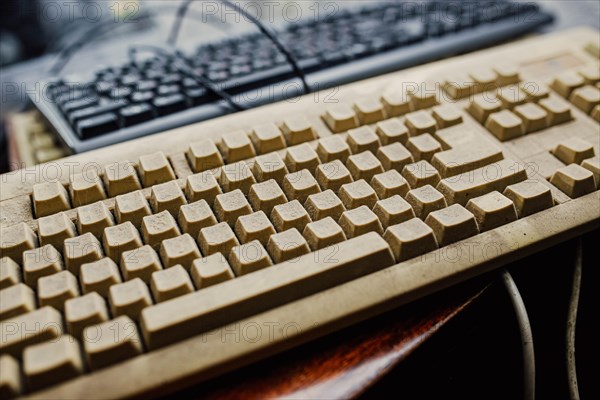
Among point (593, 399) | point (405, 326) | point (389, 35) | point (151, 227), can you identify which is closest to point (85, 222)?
point (151, 227)

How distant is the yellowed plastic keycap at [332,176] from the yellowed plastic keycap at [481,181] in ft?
0.26

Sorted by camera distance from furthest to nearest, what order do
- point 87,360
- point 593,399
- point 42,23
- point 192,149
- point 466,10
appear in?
1. point 42,23
2. point 466,10
3. point 593,399
4. point 192,149
5. point 87,360

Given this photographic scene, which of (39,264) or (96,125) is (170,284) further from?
(96,125)

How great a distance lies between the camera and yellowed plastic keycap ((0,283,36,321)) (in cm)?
38

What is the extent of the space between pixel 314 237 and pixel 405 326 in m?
0.09

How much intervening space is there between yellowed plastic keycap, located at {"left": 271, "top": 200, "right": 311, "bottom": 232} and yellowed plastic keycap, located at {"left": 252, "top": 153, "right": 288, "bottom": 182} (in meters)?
0.04

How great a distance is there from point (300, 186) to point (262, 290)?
0.11 m

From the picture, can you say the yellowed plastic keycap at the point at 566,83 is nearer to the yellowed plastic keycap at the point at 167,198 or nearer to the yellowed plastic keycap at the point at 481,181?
the yellowed plastic keycap at the point at 481,181

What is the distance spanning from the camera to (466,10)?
790 millimetres

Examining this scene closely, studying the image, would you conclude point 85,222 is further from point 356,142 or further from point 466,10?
point 466,10

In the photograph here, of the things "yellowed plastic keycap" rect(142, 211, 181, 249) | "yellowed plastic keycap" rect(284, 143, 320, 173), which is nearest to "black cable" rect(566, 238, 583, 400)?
"yellowed plastic keycap" rect(284, 143, 320, 173)

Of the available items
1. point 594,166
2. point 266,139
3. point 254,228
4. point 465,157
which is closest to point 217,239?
point 254,228

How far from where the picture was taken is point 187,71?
0.65 meters

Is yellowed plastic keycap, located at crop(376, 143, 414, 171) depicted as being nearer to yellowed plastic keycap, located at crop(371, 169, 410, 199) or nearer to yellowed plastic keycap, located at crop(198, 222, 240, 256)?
yellowed plastic keycap, located at crop(371, 169, 410, 199)
